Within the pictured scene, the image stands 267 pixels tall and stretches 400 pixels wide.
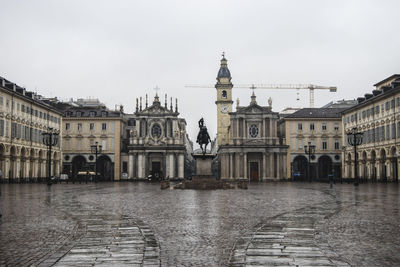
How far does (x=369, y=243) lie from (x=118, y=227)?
7047mm

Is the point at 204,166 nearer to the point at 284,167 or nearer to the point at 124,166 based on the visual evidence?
the point at 284,167

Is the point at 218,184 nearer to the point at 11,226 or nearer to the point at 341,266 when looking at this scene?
the point at 11,226

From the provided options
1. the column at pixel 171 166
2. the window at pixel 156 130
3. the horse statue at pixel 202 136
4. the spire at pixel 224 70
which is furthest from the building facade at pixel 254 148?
the horse statue at pixel 202 136

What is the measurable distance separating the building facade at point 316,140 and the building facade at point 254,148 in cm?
217

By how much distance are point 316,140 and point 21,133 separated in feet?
181

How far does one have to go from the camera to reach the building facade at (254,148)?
3580 inches

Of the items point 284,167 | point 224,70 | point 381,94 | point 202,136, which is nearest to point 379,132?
point 381,94

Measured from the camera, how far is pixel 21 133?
2532 inches

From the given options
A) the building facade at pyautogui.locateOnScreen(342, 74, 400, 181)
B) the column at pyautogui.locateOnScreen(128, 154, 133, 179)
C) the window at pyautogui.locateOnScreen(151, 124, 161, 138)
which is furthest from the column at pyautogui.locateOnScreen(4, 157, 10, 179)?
the building facade at pyautogui.locateOnScreen(342, 74, 400, 181)

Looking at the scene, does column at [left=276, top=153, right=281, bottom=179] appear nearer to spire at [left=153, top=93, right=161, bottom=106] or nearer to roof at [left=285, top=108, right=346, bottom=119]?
roof at [left=285, top=108, right=346, bottom=119]

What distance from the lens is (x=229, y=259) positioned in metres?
9.19

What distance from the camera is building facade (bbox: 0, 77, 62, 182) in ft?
194

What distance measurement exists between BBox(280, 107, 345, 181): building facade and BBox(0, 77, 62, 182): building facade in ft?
150

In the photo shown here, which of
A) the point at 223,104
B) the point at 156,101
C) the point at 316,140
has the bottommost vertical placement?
the point at 316,140
